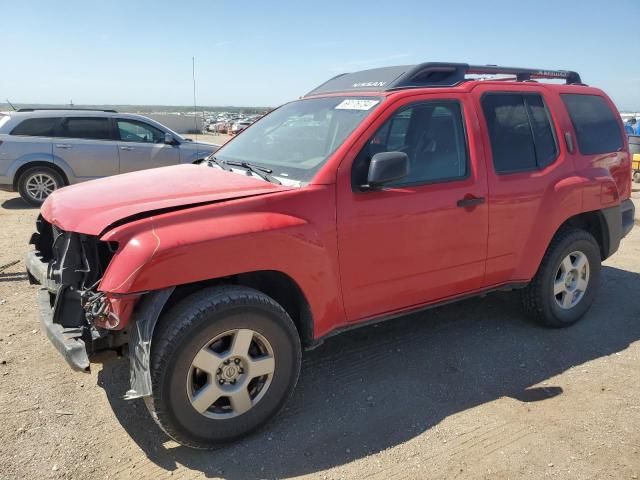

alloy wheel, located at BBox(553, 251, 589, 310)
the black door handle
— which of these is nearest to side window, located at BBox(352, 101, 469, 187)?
the black door handle

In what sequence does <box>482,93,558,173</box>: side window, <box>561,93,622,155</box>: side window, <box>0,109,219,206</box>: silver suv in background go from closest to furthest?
<box>482,93,558,173</box>: side window, <box>561,93,622,155</box>: side window, <box>0,109,219,206</box>: silver suv in background

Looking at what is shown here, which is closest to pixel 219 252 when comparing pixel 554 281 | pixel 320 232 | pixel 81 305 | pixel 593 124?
pixel 320 232

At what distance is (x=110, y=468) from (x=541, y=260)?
3368 millimetres

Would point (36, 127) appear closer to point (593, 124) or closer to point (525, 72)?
point (525, 72)

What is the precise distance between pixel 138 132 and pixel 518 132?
8.04m

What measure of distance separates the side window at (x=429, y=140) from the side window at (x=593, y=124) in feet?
4.35

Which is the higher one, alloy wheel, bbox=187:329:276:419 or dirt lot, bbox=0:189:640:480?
alloy wheel, bbox=187:329:276:419

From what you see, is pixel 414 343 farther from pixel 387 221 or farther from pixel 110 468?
pixel 110 468

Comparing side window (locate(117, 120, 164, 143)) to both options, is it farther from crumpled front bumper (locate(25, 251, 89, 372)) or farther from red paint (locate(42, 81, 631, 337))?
crumpled front bumper (locate(25, 251, 89, 372))

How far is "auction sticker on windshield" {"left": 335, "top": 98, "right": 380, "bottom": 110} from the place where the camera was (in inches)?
136

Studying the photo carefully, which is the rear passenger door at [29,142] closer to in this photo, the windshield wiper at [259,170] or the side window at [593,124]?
the windshield wiper at [259,170]

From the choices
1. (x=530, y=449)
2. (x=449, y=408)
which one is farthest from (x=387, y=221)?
(x=530, y=449)

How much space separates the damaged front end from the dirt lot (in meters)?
0.34

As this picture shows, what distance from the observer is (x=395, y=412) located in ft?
10.8
